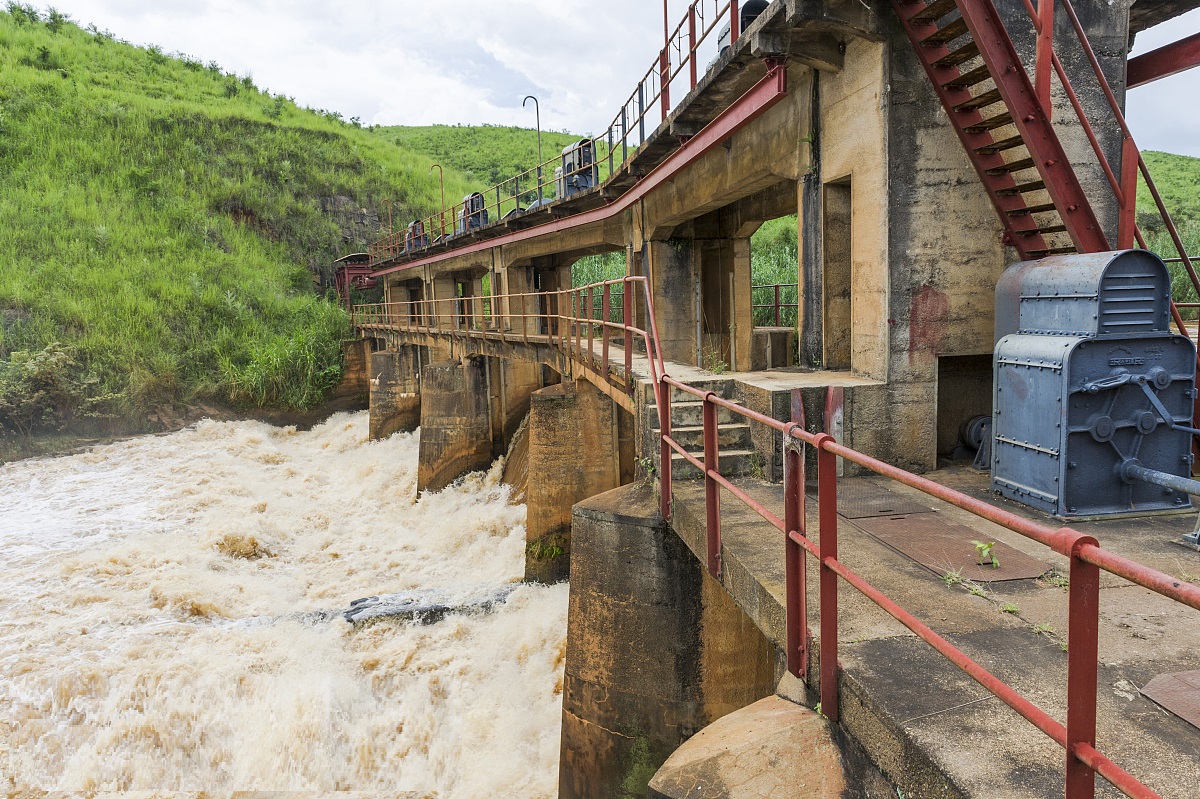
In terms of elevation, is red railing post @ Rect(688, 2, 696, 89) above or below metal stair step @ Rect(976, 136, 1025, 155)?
above

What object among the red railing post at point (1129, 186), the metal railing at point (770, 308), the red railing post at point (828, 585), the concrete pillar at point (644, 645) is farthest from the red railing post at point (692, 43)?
the metal railing at point (770, 308)

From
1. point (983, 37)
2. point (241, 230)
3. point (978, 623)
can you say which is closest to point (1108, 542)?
point (978, 623)

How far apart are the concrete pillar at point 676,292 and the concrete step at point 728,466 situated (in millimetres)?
7868

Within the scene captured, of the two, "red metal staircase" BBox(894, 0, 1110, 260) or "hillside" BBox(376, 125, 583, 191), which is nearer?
"red metal staircase" BBox(894, 0, 1110, 260)

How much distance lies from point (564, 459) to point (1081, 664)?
33.5 feet

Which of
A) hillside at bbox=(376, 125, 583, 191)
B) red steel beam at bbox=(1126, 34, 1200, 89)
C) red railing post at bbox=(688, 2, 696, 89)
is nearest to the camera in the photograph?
red steel beam at bbox=(1126, 34, 1200, 89)

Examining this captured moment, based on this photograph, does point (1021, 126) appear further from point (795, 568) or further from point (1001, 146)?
point (795, 568)

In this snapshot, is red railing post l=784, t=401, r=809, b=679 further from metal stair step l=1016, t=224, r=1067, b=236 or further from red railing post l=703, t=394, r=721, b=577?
metal stair step l=1016, t=224, r=1067, b=236

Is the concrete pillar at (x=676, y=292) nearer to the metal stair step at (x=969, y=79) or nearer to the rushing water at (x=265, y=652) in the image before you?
the rushing water at (x=265, y=652)

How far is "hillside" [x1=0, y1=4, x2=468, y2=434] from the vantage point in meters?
26.4

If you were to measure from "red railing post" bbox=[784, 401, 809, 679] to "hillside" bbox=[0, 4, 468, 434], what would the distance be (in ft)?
87.2

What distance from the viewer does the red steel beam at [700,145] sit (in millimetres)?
7727

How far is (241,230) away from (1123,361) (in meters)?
37.6

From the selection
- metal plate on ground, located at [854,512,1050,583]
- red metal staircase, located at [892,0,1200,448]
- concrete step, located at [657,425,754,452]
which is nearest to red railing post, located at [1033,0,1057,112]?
red metal staircase, located at [892,0,1200,448]
